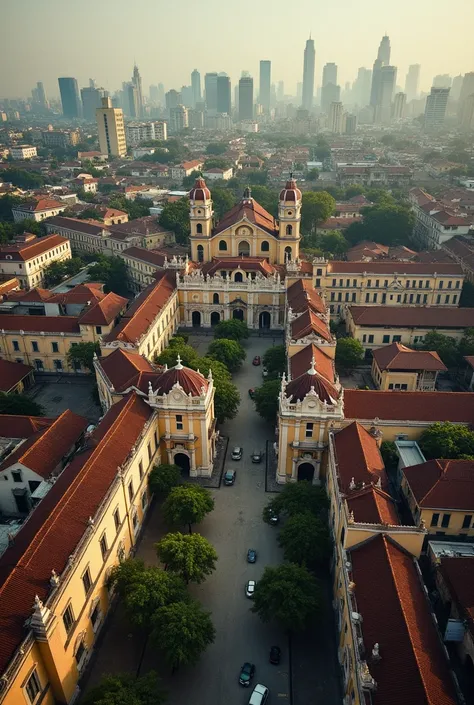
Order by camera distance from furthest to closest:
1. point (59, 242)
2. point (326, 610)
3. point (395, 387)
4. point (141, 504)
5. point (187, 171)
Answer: point (187, 171) → point (59, 242) → point (395, 387) → point (141, 504) → point (326, 610)

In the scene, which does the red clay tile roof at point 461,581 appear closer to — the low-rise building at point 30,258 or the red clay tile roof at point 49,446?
the red clay tile roof at point 49,446

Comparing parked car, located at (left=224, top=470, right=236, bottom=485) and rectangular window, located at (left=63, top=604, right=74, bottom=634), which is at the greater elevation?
rectangular window, located at (left=63, top=604, right=74, bottom=634)

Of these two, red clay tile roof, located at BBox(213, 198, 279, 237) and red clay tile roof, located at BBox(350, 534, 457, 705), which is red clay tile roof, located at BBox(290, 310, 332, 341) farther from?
red clay tile roof, located at BBox(350, 534, 457, 705)

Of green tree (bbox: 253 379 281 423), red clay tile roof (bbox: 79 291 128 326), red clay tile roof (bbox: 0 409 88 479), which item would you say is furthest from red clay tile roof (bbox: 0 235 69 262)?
green tree (bbox: 253 379 281 423)

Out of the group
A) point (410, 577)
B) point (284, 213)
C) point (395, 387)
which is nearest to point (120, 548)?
point (410, 577)

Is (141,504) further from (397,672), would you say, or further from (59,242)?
(59,242)

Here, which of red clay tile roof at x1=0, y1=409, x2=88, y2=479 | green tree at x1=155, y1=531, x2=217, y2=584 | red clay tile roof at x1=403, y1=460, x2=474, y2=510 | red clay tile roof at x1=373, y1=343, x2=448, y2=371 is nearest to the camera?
green tree at x1=155, y1=531, x2=217, y2=584
